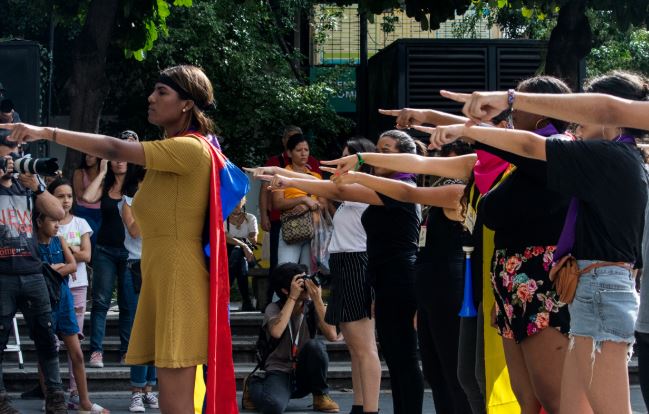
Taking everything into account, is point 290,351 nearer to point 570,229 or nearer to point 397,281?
point 397,281

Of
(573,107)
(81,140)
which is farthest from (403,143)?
(573,107)

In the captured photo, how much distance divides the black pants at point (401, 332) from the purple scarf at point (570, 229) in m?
2.52

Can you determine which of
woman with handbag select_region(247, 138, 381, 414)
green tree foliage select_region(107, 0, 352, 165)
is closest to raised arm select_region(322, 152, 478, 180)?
woman with handbag select_region(247, 138, 381, 414)

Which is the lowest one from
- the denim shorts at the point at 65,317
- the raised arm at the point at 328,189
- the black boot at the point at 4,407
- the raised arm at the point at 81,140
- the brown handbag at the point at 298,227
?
the black boot at the point at 4,407

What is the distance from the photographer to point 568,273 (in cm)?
446

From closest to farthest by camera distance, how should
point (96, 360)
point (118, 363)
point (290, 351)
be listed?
point (290, 351) < point (96, 360) < point (118, 363)

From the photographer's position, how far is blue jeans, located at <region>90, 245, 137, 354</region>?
31.4ft

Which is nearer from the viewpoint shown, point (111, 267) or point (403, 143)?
point (403, 143)

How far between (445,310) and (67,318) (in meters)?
3.39

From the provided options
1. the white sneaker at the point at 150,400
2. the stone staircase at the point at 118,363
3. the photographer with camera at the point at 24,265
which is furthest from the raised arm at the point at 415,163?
the stone staircase at the point at 118,363

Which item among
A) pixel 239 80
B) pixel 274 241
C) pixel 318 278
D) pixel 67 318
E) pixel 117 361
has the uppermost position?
pixel 239 80

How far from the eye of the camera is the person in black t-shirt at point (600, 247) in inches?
167

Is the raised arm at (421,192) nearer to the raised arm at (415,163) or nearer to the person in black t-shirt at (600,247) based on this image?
the raised arm at (415,163)

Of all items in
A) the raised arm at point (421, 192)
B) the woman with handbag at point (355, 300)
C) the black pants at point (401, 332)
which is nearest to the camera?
the raised arm at point (421, 192)
